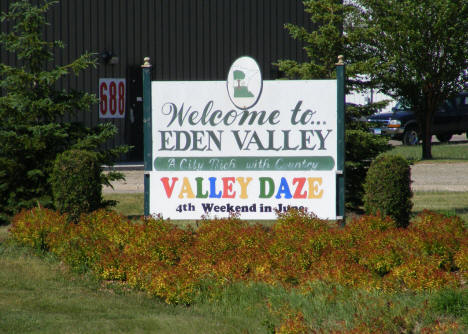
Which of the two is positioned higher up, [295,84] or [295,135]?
[295,84]

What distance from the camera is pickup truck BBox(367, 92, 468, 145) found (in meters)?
Result: 30.6

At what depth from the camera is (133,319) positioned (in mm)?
6734

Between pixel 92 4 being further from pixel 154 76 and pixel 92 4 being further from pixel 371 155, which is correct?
pixel 371 155

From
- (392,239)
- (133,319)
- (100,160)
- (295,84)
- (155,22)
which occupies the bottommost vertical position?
(133,319)

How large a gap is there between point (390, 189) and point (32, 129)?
17.5 feet

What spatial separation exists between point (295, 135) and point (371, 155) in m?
2.79

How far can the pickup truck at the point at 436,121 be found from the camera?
3058cm

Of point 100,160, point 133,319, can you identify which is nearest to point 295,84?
point 100,160

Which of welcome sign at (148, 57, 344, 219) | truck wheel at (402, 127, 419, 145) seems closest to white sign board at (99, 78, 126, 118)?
truck wheel at (402, 127, 419, 145)

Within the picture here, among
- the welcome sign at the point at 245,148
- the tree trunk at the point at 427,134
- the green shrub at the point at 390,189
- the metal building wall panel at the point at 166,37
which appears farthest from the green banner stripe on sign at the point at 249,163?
the tree trunk at the point at 427,134

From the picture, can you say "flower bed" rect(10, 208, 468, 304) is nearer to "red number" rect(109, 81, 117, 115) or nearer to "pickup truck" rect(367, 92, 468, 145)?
"red number" rect(109, 81, 117, 115)

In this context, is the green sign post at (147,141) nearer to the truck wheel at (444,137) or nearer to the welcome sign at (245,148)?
the welcome sign at (245,148)

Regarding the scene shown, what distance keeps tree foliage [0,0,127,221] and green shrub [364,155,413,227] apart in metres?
4.14

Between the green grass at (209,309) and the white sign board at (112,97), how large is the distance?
1601cm
